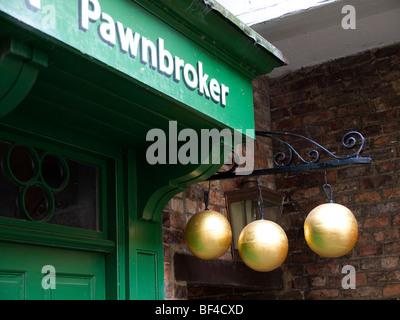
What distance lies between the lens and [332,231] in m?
2.99

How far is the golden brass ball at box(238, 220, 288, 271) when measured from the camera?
301cm

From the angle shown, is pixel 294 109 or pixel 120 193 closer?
pixel 120 193

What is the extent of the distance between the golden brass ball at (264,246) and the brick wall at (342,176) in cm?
81

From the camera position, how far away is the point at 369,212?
4.20 metres

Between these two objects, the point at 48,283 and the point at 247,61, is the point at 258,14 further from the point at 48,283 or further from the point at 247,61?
the point at 48,283

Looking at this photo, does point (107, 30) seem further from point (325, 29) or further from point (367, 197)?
point (367, 197)

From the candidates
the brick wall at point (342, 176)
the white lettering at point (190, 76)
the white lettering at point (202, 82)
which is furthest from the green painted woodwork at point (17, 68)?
the brick wall at point (342, 176)

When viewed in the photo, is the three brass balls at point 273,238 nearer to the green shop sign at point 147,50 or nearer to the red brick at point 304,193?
the green shop sign at point 147,50

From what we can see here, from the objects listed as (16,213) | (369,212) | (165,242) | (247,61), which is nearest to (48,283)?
(16,213)

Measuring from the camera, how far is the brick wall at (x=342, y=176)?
413 centimetres

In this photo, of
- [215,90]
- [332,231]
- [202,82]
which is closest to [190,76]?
[202,82]

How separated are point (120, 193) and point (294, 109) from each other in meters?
1.92

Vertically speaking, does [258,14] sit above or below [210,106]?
above
